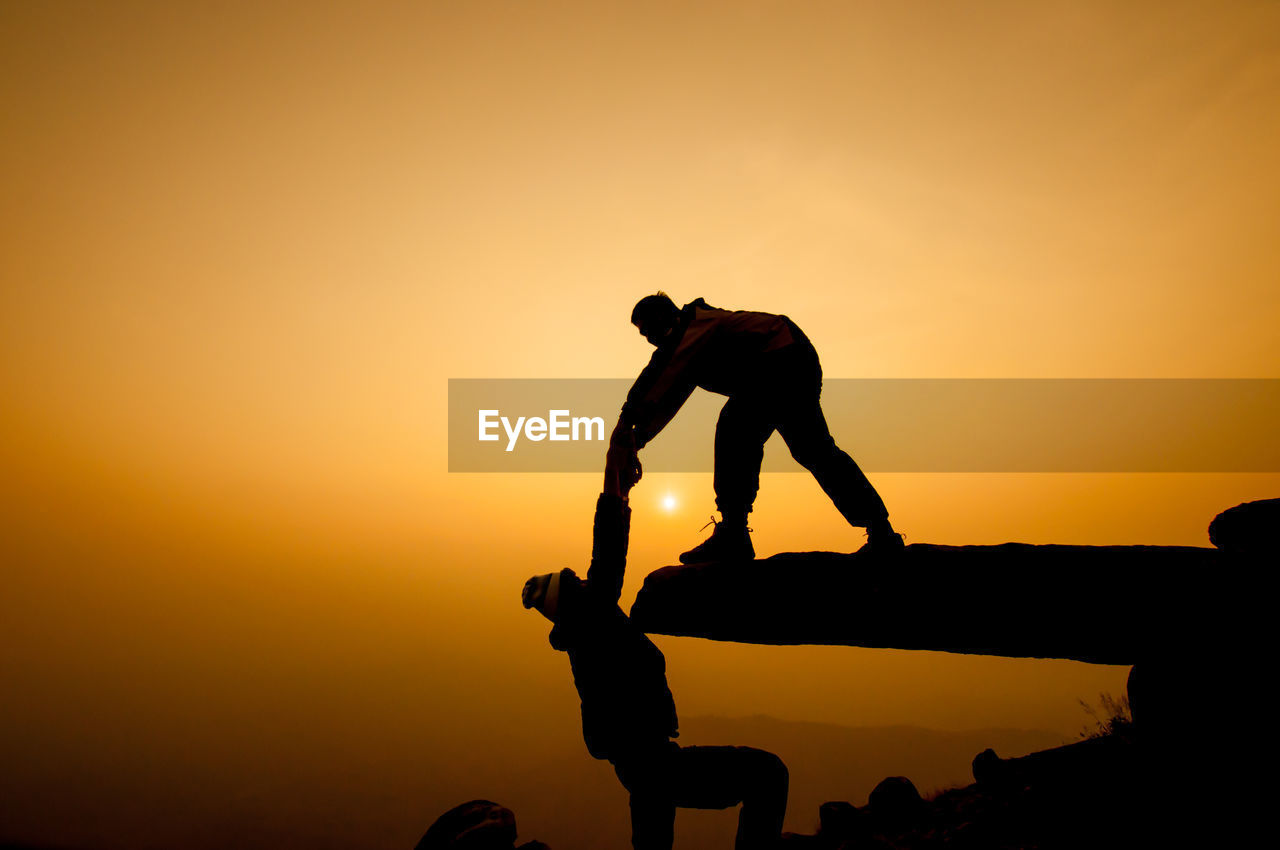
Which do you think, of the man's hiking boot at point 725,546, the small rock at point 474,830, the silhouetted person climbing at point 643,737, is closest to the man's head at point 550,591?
the silhouetted person climbing at point 643,737

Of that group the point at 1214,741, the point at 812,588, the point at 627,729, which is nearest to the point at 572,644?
the point at 627,729

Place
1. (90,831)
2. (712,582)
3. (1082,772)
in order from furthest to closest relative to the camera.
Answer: (90,831) → (1082,772) → (712,582)

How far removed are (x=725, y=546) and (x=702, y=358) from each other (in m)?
1.60

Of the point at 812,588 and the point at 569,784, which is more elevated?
the point at 812,588

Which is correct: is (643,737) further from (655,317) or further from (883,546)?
(655,317)

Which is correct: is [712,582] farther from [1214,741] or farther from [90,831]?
[90,831]

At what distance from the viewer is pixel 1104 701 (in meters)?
12.7

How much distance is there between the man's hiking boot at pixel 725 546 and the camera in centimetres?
464

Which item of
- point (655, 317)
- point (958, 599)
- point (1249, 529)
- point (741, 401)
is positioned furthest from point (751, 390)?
point (1249, 529)

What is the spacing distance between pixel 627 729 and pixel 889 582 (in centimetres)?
206

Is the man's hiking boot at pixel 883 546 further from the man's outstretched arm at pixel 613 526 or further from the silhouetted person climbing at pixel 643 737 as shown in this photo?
the man's outstretched arm at pixel 613 526

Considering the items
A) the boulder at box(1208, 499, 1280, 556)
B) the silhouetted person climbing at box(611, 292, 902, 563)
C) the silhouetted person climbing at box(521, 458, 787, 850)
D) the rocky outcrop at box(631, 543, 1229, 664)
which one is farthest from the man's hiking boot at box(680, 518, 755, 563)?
the boulder at box(1208, 499, 1280, 556)

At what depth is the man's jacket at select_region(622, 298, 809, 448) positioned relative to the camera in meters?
4.06

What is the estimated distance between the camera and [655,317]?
14.6 ft
